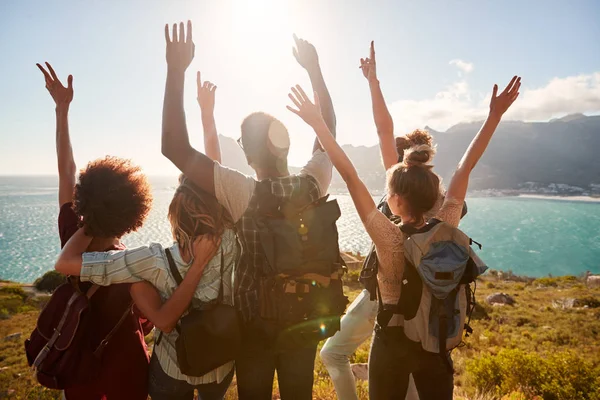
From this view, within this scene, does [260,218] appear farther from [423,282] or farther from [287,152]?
[423,282]

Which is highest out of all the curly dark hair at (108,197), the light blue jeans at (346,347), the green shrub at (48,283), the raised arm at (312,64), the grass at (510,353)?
the raised arm at (312,64)

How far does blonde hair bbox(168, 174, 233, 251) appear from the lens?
1555mm

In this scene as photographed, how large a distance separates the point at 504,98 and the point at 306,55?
140cm

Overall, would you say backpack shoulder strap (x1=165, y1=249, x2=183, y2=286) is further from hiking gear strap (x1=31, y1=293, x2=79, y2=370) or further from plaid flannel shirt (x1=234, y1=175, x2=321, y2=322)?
hiking gear strap (x1=31, y1=293, x2=79, y2=370)

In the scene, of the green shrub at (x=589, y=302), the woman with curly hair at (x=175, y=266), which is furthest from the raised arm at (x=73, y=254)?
the green shrub at (x=589, y=302)

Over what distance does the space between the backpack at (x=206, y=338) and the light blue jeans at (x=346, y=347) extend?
1.00 metres

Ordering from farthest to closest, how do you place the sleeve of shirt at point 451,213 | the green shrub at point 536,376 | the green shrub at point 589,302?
the green shrub at point 589,302, the green shrub at point 536,376, the sleeve of shirt at point 451,213

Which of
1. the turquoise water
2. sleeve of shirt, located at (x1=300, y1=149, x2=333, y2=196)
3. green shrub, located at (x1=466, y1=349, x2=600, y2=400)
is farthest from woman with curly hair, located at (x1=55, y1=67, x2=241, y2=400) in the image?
the turquoise water

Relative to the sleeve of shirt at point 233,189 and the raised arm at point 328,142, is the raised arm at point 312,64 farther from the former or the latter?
the sleeve of shirt at point 233,189

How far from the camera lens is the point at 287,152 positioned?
185 centimetres

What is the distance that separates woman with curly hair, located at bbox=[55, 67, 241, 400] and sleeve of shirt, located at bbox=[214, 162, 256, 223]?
0.05m

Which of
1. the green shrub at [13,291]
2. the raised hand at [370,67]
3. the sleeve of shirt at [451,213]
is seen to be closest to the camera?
the sleeve of shirt at [451,213]

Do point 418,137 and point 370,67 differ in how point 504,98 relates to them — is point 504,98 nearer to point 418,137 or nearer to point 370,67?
point 418,137

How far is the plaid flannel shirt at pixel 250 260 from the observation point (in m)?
1.64
